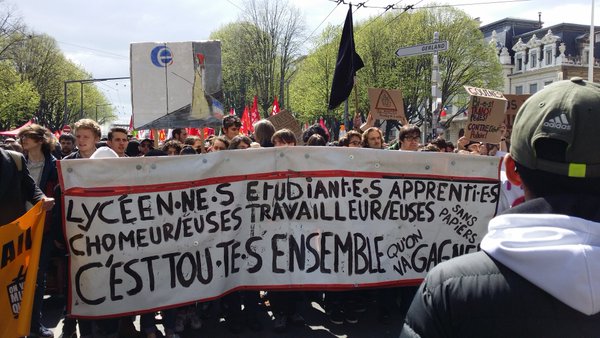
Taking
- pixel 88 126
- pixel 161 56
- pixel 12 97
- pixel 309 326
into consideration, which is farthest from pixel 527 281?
pixel 12 97

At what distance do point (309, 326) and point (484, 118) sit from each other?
135 inches

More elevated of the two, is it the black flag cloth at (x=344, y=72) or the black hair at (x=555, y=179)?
the black flag cloth at (x=344, y=72)

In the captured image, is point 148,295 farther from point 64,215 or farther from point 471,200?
point 471,200

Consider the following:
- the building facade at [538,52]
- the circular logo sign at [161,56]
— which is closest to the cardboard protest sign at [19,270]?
the circular logo sign at [161,56]

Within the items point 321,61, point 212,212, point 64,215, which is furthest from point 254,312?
point 321,61

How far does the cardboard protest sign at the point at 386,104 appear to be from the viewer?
28.2 feet

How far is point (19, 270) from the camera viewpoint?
3857 mm

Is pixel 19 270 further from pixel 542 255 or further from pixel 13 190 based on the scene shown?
pixel 542 255

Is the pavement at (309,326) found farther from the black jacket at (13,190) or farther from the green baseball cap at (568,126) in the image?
the green baseball cap at (568,126)

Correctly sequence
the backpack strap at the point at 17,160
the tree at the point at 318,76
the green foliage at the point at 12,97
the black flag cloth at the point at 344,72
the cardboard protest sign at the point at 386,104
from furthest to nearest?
the tree at the point at 318,76 → the green foliage at the point at 12,97 → the black flag cloth at the point at 344,72 → the cardboard protest sign at the point at 386,104 → the backpack strap at the point at 17,160

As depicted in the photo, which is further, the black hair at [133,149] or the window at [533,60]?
the window at [533,60]

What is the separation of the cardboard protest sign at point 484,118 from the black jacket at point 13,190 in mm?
4856

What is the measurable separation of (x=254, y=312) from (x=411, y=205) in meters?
1.74

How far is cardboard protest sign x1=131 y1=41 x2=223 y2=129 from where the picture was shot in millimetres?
6707
